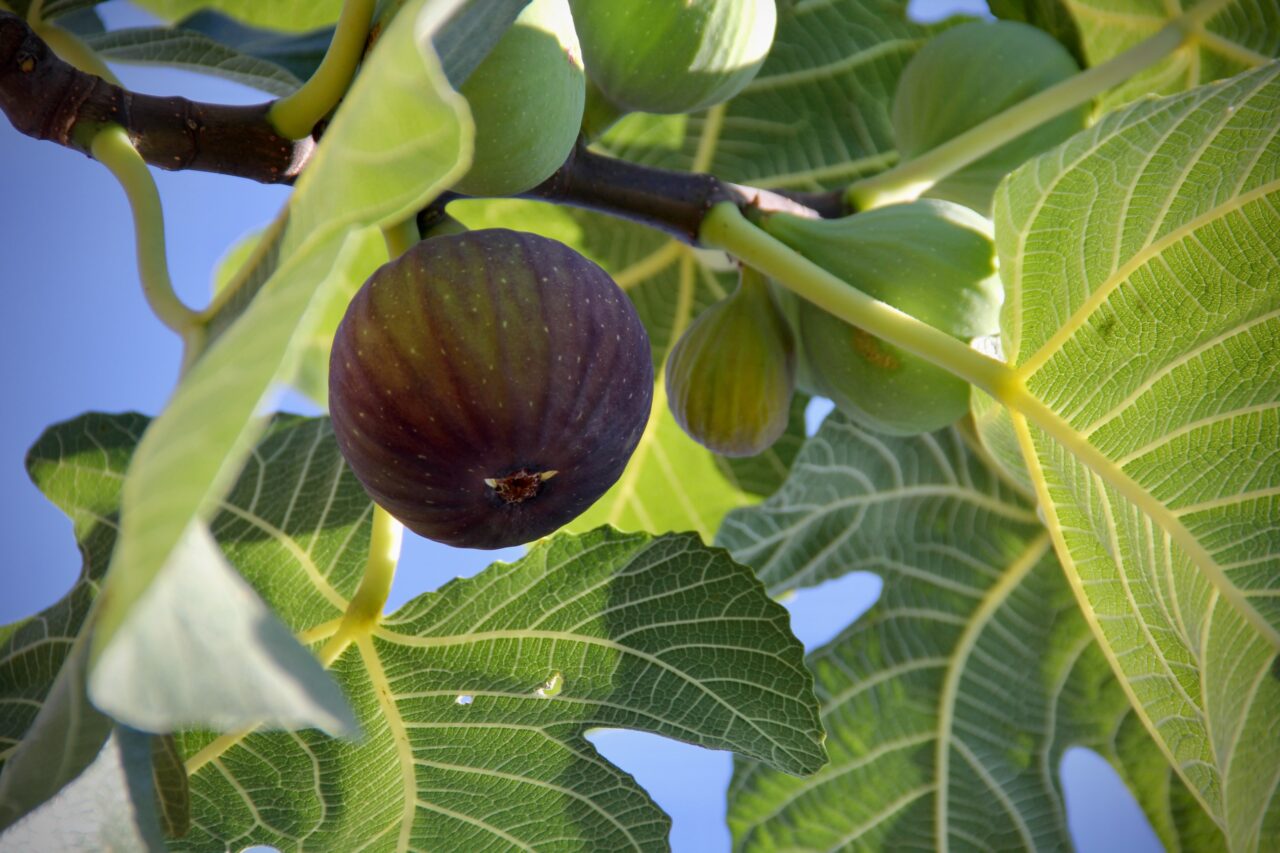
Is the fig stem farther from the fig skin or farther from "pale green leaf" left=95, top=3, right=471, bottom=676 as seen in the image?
"pale green leaf" left=95, top=3, right=471, bottom=676

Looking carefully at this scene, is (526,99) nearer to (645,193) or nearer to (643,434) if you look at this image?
(645,193)

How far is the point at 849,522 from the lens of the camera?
130cm

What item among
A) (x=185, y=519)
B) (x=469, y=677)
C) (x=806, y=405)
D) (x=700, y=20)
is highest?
(x=806, y=405)

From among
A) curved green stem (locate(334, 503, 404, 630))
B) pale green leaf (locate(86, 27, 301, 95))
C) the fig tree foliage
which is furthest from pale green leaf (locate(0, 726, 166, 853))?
pale green leaf (locate(86, 27, 301, 95))

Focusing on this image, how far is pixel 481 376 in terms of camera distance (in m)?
0.61

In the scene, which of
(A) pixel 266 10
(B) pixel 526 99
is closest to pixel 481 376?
(B) pixel 526 99

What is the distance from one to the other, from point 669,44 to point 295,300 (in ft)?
1.71

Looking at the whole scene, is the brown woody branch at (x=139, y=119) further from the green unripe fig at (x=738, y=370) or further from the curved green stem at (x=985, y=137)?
the curved green stem at (x=985, y=137)

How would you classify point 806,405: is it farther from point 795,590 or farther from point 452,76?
point 452,76

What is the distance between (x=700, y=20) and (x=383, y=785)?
0.61 meters

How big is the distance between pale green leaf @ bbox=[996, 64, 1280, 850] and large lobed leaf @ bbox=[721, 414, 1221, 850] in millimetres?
451

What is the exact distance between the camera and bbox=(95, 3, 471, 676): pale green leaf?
1.07ft

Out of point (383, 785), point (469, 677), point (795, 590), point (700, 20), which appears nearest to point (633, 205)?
point (700, 20)

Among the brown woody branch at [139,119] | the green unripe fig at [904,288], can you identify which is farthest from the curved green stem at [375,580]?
the green unripe fig at [904,288]
